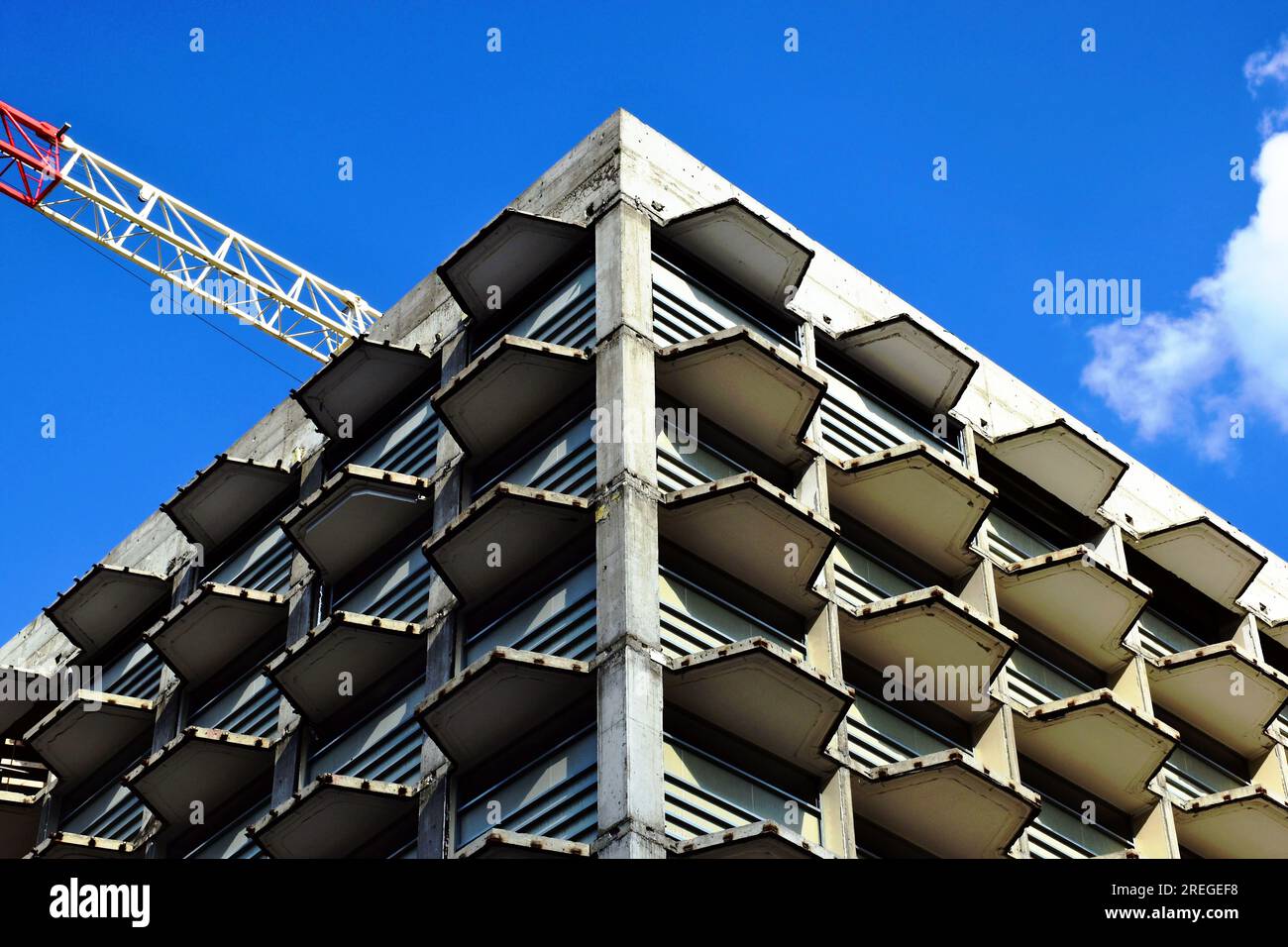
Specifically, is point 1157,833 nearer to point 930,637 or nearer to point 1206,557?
point 930,637

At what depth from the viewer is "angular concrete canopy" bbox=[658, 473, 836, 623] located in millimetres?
32750

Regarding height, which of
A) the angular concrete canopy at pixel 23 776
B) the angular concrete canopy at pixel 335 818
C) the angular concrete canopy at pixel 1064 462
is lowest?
the angular concrete canopy at pixel 335 818

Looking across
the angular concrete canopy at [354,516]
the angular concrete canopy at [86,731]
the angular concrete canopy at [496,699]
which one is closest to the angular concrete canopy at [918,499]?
the angular concrete canopy at [354,516]

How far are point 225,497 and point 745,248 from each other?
14.2 metres

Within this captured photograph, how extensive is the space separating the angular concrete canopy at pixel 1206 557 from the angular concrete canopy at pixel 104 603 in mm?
23768

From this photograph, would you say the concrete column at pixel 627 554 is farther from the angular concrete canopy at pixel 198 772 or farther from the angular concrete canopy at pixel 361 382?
the angular concrete canopy at pixel 198 772

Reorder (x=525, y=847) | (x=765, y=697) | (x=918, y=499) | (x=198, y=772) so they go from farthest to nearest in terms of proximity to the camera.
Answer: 1. (x=918, y=499)
2. (x=198, y=772)
3. (x=765, y=697)
4. (x=525, y=847)

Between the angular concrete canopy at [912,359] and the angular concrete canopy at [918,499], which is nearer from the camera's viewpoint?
the angular concrete canopy at [918,499]

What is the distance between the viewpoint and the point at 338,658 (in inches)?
1422

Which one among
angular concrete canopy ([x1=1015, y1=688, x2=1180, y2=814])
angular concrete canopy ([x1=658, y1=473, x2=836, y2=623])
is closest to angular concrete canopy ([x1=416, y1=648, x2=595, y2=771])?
angular concrete canopy ([x1=658, y1=473, x2=836, y2=623])

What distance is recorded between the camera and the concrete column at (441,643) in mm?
31688

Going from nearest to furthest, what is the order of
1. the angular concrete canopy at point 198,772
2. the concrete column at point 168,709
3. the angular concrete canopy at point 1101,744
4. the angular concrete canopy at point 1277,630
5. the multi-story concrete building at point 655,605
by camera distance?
the multi-story concrete building at point 655,605 → the angular concrete canopy at point 198,772 → the angular concrete canopy at point 1101,744 → the concrete column at point 168,709 → the angular concrete canopy at point 1277,630

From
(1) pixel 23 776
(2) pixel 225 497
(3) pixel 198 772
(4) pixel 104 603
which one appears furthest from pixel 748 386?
(1) pixel 23 776
